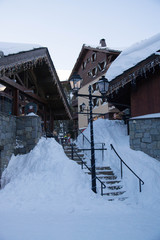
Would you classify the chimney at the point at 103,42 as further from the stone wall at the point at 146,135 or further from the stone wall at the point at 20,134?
the stone wall at the point at 20,134

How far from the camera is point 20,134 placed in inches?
379

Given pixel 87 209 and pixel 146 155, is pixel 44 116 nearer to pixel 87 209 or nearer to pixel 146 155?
pixel 146 155

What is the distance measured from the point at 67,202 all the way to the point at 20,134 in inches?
183

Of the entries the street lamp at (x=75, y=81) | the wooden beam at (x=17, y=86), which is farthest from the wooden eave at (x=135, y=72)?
the wooden beam at (x=17, y=86)

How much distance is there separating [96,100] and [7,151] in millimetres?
15435

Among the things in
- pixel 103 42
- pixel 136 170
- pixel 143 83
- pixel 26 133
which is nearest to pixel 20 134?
pixel 26 133

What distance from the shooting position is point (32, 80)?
477 inches

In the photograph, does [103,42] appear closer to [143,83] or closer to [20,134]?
[143,83]

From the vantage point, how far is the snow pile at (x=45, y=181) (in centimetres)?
641

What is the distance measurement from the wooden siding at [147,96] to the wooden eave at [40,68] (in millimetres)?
4499

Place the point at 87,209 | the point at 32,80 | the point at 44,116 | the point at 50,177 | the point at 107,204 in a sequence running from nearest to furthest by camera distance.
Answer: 1. the point at 87,209
2. the point at 107,204
3. the point at 50,177
4. the point at 32,80
5. the point at 44,116

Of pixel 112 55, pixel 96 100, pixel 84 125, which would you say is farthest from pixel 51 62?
pixel 84 125

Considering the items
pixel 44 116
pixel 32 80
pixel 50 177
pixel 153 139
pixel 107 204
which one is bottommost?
pixel 107 204

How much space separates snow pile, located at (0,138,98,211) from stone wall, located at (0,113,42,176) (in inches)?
14.9
